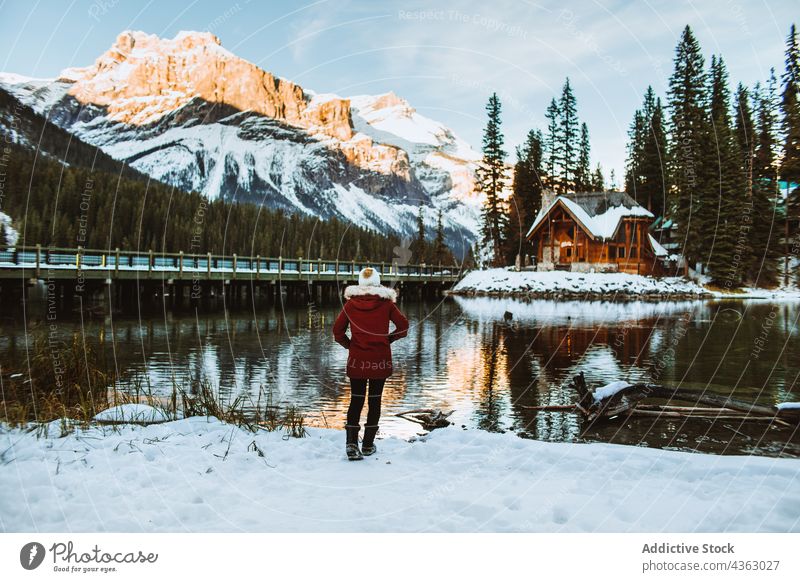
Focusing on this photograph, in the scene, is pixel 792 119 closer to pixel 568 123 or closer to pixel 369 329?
pixel 369 329

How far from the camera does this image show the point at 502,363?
625 inches

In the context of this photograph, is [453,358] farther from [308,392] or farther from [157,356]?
[157,356]

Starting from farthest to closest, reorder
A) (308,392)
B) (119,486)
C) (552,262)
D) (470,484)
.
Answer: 1. (552,262)
2. (308,392)
3. (470,484)
4. (119,486)

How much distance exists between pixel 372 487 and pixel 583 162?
6462 centimetres

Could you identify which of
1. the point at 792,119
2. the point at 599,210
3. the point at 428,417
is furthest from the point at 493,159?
the point at 428,417

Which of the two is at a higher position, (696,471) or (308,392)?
(696,471)

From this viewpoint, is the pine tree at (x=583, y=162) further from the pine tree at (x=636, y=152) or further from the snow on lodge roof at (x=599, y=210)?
the snow on lodge roof at (x=599, y=210)

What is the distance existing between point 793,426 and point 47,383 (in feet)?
41.7

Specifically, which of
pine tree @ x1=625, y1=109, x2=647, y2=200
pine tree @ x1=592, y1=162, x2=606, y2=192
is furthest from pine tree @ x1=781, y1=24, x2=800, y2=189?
pine tree @ x1=592, y1=162, x2=606, y2=192

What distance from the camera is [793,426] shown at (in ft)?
27.2

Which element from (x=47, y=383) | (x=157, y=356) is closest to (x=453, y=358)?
(x=157, y=356)

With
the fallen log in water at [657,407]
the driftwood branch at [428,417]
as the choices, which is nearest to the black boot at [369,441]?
the driftwood branch at [428,417]
